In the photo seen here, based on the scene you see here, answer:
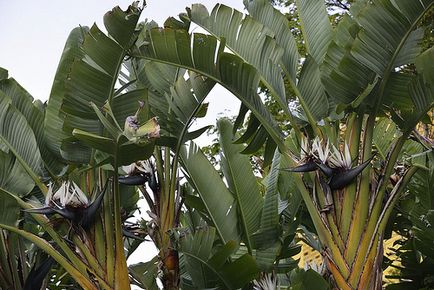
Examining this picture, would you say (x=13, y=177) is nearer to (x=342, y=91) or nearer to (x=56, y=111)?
(x=56, y=111)

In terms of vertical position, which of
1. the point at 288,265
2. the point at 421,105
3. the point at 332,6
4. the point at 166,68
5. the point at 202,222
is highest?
the point at 332,6

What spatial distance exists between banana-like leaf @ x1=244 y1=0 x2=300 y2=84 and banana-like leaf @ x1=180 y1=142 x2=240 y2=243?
984mm

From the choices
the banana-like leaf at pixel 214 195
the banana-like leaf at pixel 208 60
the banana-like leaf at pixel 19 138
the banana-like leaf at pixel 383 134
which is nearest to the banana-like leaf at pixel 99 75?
the banana-like leaf at pixel 208 60

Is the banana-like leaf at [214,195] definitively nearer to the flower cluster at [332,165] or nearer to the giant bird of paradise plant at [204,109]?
the giant bird of paradise plant at [204,109]

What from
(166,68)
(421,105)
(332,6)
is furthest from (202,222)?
(332,6)

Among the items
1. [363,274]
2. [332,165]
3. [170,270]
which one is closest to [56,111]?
[170,270]

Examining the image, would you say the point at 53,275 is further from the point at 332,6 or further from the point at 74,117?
the point at 332,6

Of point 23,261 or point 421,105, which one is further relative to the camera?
point 23,261

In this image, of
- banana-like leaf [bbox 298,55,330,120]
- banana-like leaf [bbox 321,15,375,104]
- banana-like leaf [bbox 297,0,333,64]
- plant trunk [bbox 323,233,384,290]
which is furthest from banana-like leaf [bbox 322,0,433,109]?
plant trunk [bbox 323,233,384,290]

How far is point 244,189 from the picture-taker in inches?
203

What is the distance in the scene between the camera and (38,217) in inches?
177

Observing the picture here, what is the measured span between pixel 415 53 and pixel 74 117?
2.13 metres

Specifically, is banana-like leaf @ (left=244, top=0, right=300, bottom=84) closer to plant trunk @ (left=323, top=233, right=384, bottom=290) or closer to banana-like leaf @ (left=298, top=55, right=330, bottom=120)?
banana-like leaf @ (left=298, top=55, right=330, bottom=120)

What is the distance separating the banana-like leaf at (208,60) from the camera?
4.22 metres
